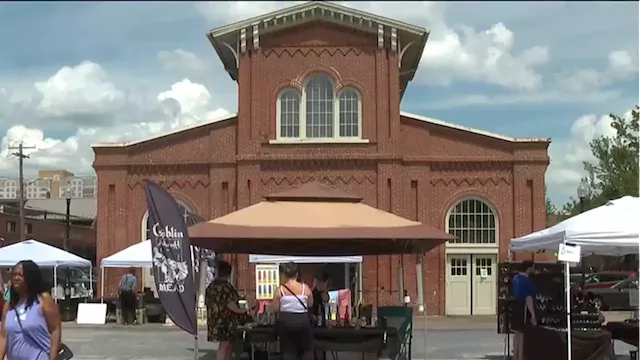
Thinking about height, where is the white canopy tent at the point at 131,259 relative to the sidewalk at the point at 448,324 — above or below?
above

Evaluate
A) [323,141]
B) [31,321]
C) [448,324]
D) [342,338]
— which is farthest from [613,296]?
[31,321]

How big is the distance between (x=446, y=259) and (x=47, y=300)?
77.0 feet

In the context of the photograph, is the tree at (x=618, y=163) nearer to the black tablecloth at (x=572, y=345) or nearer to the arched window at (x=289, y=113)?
the arched window at (x=289, y=113)

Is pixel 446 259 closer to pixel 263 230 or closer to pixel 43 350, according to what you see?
pixel 263 230

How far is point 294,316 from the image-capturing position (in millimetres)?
11508

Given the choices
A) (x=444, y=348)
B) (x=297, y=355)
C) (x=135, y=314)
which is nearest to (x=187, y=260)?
(x=297, y=355)

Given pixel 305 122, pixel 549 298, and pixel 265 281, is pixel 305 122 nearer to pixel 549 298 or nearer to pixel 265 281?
pixel 265 281

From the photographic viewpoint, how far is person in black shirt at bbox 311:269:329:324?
14292mm

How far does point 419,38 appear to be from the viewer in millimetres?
29984

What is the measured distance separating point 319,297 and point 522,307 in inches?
132

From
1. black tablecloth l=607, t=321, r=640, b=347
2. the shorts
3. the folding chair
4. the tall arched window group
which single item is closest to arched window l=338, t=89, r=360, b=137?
the tall arched window group

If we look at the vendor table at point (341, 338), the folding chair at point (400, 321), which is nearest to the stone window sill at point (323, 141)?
the folding chair at point (400, 321)

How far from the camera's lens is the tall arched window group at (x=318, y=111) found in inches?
1166

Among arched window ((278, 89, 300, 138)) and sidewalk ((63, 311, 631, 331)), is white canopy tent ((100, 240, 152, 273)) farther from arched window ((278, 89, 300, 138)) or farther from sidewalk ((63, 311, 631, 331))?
arched window ((278, 89, 300, 138))
